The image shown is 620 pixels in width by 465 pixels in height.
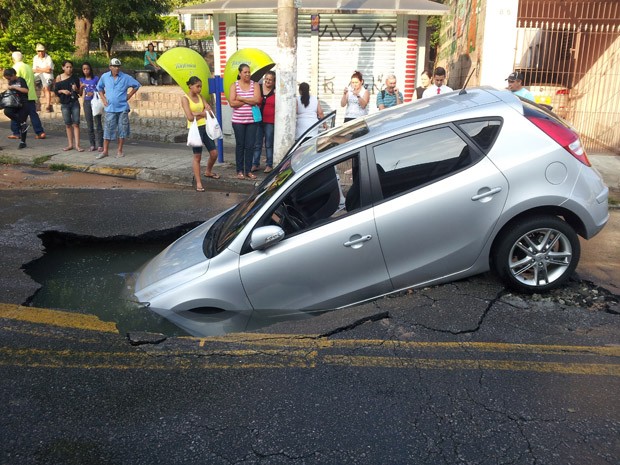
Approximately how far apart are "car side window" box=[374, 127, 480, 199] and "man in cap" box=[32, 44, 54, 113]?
43.9 ft

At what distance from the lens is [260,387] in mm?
3459

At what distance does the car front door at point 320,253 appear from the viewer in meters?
4.15

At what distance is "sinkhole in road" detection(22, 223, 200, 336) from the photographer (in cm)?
447

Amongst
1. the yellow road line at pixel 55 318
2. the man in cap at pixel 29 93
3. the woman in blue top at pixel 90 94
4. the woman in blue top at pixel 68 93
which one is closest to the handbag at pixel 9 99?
the man in cap at pixel 29 93

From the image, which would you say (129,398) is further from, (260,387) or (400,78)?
(400,78)

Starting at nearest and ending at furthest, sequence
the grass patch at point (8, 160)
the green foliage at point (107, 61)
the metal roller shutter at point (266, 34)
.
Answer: the grass patch at point (8, 160) < the metal roller shutter at point (266, 34) < the green foliage at point (107, 61)

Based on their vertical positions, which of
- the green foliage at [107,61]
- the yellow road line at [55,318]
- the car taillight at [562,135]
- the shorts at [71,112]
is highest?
the car taillight at [562,135]

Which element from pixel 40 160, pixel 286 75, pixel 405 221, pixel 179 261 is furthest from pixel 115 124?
pixel 405 221

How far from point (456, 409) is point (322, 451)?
816mm

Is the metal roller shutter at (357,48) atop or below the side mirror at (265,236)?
atop

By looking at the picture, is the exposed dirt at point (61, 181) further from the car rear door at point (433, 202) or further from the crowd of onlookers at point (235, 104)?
the car rear door at point (433, 202)

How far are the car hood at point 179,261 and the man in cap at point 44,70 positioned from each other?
12.1 m

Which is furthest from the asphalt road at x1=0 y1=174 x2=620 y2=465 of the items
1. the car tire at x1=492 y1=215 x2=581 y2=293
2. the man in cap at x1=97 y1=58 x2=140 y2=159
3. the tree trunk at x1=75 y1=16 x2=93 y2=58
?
the tree trunk at x1=75 y1=16 x2=93 y2=58

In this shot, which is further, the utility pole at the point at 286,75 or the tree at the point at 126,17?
the tree at the point at 126,17
